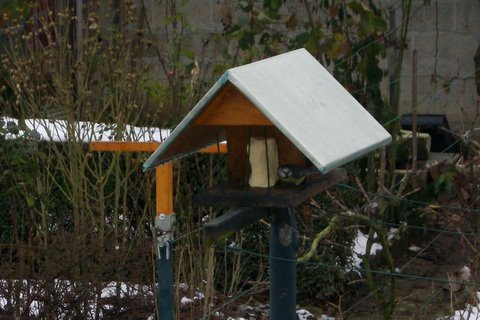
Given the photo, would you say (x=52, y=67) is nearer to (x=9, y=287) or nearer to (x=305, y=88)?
(x=9, y=287)

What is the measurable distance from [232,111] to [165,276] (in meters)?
0.95

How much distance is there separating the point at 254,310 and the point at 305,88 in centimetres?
334

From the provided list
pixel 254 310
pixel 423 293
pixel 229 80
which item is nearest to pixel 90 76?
pixel 254 310

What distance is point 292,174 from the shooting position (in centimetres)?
307

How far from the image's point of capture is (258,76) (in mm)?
2848

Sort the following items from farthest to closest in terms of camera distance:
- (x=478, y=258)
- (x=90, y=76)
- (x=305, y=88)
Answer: (x=90, y=76) < (x=478, y=258) < (x=305, y=88)

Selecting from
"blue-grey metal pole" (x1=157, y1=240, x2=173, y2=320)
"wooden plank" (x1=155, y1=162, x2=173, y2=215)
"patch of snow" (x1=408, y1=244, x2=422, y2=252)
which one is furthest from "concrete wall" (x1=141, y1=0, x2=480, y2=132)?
"blue-grey metal pole" (x1=157, y1=240, x2=173, y2=320)

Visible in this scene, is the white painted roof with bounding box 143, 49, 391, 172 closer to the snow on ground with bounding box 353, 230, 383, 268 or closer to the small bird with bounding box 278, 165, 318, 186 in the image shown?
the small bird with bounding box 278, 165, 318, 186

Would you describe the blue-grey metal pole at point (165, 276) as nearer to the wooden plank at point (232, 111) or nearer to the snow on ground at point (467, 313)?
the wooden plank at point (232, 111)

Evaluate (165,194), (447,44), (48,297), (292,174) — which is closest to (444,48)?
(447,44)

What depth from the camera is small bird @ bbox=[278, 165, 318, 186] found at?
3.06 metres

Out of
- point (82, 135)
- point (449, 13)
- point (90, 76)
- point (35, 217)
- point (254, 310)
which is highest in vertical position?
point (449, 13)

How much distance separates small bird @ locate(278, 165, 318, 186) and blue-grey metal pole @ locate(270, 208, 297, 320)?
86 millimetres

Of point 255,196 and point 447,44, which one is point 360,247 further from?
point 255,196
